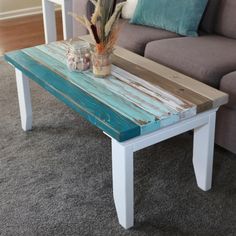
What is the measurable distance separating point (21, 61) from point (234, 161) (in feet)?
3.89

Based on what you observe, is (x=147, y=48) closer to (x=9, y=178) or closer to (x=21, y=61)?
(x=21, y=61)

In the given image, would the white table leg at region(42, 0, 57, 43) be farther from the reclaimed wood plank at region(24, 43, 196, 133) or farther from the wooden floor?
the reclaimed wood plank at region(24, 43, 196, 133)

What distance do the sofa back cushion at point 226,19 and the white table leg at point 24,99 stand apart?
1.23 metres

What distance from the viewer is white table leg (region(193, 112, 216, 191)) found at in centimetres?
184

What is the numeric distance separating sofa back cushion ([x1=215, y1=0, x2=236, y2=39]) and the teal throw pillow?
124mm

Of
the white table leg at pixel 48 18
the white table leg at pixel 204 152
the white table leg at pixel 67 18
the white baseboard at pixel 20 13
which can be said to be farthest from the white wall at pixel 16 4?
the white table leg at pixel 204 152

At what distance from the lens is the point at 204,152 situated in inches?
74.5

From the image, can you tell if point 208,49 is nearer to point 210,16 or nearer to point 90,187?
point 210,16

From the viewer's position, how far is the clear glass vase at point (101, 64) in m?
1.97

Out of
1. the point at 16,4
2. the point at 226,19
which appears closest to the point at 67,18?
the point at 226,19

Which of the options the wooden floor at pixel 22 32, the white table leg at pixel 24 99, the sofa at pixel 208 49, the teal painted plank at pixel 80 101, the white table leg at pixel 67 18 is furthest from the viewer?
the wooden floor at pixel 22 32

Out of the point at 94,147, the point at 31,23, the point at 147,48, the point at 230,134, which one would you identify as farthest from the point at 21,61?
the point at 31,23

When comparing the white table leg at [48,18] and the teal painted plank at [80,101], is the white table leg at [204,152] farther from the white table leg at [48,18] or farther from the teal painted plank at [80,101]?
the white table leg at [48,18]

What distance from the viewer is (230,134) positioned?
6.95 feet
